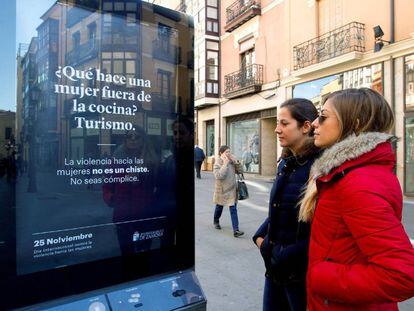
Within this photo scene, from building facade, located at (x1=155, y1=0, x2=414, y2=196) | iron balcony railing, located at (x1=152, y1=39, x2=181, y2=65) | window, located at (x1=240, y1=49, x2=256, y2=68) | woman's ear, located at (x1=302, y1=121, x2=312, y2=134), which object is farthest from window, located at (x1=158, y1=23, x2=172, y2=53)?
window, located at (x1=240, y1=49, x2=256, y2=68)

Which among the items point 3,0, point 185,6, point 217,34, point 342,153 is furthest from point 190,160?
point 185,6

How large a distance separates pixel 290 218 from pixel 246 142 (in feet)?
52.3

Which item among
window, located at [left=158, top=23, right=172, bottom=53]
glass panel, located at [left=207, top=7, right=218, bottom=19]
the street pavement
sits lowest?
the street pavement

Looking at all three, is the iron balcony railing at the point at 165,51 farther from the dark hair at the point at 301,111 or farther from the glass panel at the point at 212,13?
the glass panel at the point at 212,13

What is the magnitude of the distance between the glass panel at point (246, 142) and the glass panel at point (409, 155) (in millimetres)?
7427

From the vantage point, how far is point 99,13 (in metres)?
1.46

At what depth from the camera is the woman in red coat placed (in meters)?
1.21

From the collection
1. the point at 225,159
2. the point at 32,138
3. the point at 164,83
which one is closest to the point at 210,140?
the point at 225,159

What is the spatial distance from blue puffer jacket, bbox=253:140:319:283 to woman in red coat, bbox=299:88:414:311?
385 millimetres

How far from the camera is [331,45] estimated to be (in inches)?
483

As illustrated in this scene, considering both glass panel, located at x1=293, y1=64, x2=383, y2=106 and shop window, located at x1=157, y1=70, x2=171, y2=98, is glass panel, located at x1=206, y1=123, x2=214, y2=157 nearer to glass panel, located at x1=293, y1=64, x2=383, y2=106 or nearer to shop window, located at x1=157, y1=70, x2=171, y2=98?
glass panel, located at x1=293, y1=64, x2=383, y2=106

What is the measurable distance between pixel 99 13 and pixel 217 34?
19.1 metres

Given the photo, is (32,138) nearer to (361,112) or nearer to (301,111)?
(361,112)

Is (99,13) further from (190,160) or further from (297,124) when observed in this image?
(297,124)
